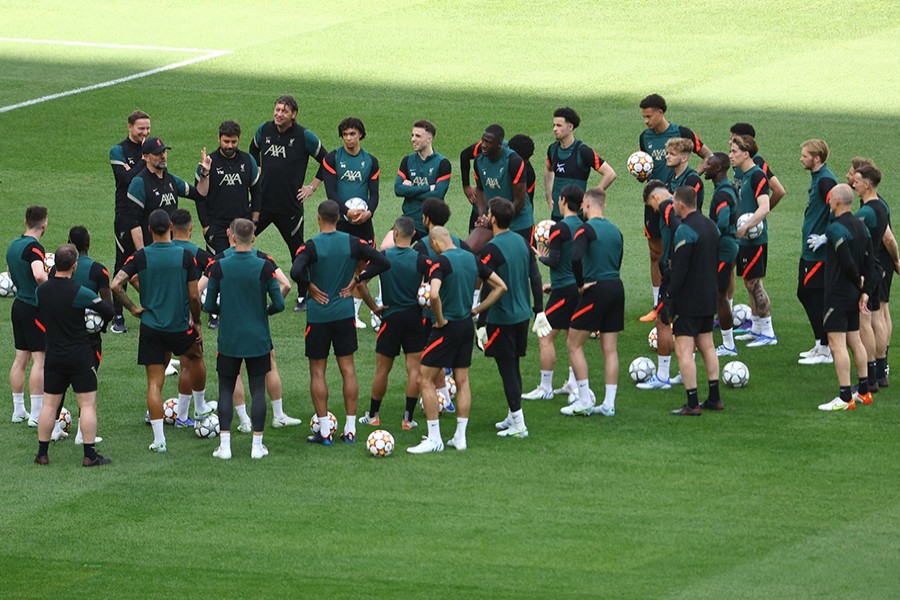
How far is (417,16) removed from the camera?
38.3 meters

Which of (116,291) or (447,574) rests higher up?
(116,291)

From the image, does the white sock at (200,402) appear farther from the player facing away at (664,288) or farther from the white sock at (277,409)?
the player facing away at (664,288)

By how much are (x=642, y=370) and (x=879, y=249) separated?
9.08ft

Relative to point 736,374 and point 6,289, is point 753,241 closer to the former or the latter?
point 736,374

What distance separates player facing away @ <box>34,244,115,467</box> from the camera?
529 inches

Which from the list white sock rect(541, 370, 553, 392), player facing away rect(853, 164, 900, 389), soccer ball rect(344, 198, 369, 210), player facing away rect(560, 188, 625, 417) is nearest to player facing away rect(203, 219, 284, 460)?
player facing away rect(560, 188, 625, 417)

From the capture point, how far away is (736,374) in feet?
52.6

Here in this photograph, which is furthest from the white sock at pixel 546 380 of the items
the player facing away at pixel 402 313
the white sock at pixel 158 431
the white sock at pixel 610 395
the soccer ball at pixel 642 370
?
the white sock at pixel 158 431

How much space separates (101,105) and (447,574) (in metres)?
22.1

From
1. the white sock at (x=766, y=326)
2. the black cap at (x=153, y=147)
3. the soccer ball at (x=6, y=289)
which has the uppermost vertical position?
the black cap at (x=153, y=147)

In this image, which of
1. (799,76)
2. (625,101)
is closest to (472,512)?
(625,101)

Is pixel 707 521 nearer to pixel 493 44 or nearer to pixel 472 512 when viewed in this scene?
pixel 472 512

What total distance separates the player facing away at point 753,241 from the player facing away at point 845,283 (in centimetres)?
200

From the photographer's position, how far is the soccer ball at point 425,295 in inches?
541
